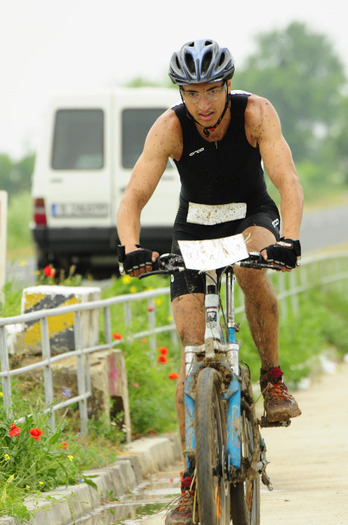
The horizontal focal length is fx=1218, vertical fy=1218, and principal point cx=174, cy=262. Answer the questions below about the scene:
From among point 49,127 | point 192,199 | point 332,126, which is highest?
point 332,126

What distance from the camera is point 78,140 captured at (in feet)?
50.1

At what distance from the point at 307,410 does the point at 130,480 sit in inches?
161

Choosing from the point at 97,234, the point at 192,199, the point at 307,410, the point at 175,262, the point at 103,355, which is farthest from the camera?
the point at 97,234

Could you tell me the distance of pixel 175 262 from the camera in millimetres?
5043

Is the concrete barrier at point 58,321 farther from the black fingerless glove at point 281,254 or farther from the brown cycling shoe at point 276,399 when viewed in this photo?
the black fingerless glove at point 281,254

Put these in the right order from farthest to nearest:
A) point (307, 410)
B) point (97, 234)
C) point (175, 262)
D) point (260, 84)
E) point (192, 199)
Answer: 1. point (260, 84)
2. point (97, 234)
3. point (307, 410)
4. point (192, 199)
5. point (175, 262)

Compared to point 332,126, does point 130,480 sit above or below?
below

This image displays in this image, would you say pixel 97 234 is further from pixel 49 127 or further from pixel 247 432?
pixel 247 432

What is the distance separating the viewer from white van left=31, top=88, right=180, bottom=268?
584 inches

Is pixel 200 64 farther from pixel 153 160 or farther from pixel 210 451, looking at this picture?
pixel 210 451

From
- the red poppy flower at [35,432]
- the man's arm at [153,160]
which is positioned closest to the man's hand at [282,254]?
the man's arm at [153,160]

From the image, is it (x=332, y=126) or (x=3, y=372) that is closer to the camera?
(x=3, y=372)

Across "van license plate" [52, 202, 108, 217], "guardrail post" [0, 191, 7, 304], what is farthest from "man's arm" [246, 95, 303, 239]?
"van license plate" [52, 202, 108, 217]

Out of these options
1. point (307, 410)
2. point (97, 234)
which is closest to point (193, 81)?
point (307, 410)
